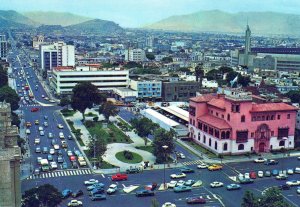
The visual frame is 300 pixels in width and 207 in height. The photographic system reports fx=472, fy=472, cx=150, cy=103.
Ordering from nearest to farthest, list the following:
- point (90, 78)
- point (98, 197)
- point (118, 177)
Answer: point (98, 197) → point (118, 177) → point (90, 78)

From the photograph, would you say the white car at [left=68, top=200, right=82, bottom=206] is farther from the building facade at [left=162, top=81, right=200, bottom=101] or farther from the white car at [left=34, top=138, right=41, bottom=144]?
the building facade at [left=162, top=81, right=200, bottom=101]

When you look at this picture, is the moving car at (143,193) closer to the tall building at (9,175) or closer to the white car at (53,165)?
the white car at (53,165)

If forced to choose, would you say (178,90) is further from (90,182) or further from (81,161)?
(90,182)

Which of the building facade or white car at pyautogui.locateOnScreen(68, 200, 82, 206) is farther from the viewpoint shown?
the building facade

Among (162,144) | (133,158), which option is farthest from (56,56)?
(162,144)

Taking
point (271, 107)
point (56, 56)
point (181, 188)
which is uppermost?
point (56, 56)

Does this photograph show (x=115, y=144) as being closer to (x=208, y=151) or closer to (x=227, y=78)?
(x=208, y=151)

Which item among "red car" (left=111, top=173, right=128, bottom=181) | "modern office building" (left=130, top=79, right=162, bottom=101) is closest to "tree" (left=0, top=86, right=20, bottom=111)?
"modern office building" (left=130, top=79, right=162, bottom=101)

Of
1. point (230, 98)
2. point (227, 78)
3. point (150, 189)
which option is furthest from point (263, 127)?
point (227, 78)
